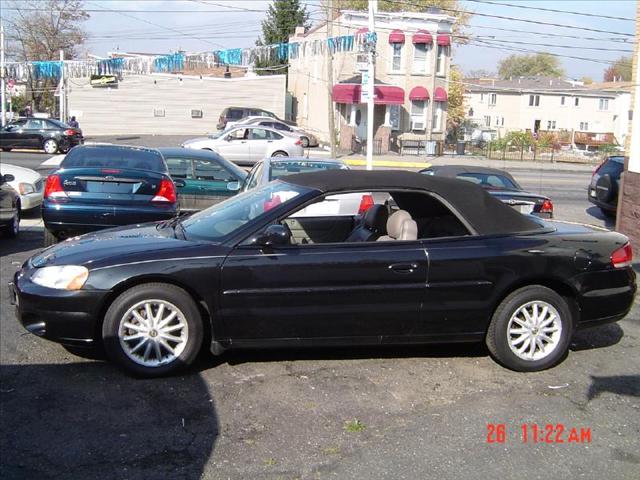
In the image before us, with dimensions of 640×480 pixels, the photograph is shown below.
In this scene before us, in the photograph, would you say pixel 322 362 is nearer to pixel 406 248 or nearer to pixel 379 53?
pixel 406 248

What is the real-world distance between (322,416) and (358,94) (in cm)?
3589

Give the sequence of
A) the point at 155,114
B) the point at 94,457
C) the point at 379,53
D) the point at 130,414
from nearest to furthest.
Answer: the point at 94,457, the point at 130,414, the point at 379,53, the point at 155,114

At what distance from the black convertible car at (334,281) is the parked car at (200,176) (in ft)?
23.7

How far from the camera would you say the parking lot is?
12.5 feet

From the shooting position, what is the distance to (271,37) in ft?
210

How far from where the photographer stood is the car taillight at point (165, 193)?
9.06 m

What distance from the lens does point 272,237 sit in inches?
193

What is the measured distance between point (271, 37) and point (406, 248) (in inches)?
2442

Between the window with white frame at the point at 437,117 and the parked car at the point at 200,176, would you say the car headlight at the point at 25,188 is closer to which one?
the parked car at the point at 200,176

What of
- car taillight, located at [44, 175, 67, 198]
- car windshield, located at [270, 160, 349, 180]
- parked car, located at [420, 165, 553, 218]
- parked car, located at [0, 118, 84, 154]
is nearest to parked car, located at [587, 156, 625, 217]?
parked car, located at [420, 165, 553, 218]

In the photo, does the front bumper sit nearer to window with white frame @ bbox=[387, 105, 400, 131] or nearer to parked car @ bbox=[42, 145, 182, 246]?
parked car @ bbox=[42, 145, 182, 246]

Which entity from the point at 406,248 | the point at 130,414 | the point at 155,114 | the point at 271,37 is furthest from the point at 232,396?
the point at 271,37
